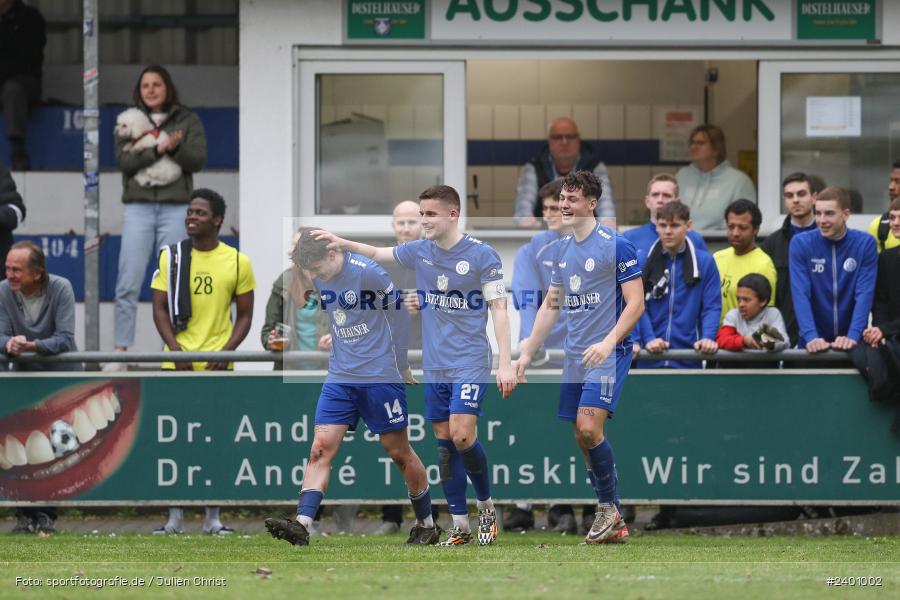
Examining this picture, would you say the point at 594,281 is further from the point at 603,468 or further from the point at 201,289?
the point at 201,289

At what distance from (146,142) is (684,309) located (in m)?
4.68

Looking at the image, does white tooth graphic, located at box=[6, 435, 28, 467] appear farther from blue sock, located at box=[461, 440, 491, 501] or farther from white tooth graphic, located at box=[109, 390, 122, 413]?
blue sock, located at box=[461, 440, 491, 501]

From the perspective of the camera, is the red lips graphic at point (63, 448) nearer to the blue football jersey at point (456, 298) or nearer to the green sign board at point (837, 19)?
the blue football jersey at point (456, 298)

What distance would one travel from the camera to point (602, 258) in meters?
10.2

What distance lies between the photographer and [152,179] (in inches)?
527

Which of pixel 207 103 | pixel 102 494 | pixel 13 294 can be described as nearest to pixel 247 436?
pixel 102 494

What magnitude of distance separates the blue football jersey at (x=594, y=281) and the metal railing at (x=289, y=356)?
41.9 inches

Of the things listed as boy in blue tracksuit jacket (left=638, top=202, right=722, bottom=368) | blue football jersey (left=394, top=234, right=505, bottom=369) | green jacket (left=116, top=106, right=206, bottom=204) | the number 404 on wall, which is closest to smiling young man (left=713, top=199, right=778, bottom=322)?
boy in blue tracksuit jacket (left=638, top=202, right=722, bottom=368)

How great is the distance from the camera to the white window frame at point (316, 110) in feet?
46.8

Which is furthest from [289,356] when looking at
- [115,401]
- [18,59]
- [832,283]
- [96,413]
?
[18,59]

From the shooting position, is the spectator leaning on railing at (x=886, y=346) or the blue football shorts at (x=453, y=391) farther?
the spectator leaning on railing at (x=886, y=346)

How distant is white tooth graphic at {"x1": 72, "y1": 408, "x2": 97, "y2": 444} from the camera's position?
→ 37.6ft

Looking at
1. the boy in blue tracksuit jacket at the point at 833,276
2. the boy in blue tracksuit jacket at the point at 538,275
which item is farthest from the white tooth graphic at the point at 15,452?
the boy in blue tracksuit jacket at the point at 833,276

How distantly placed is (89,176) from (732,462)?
5328 millimetres
